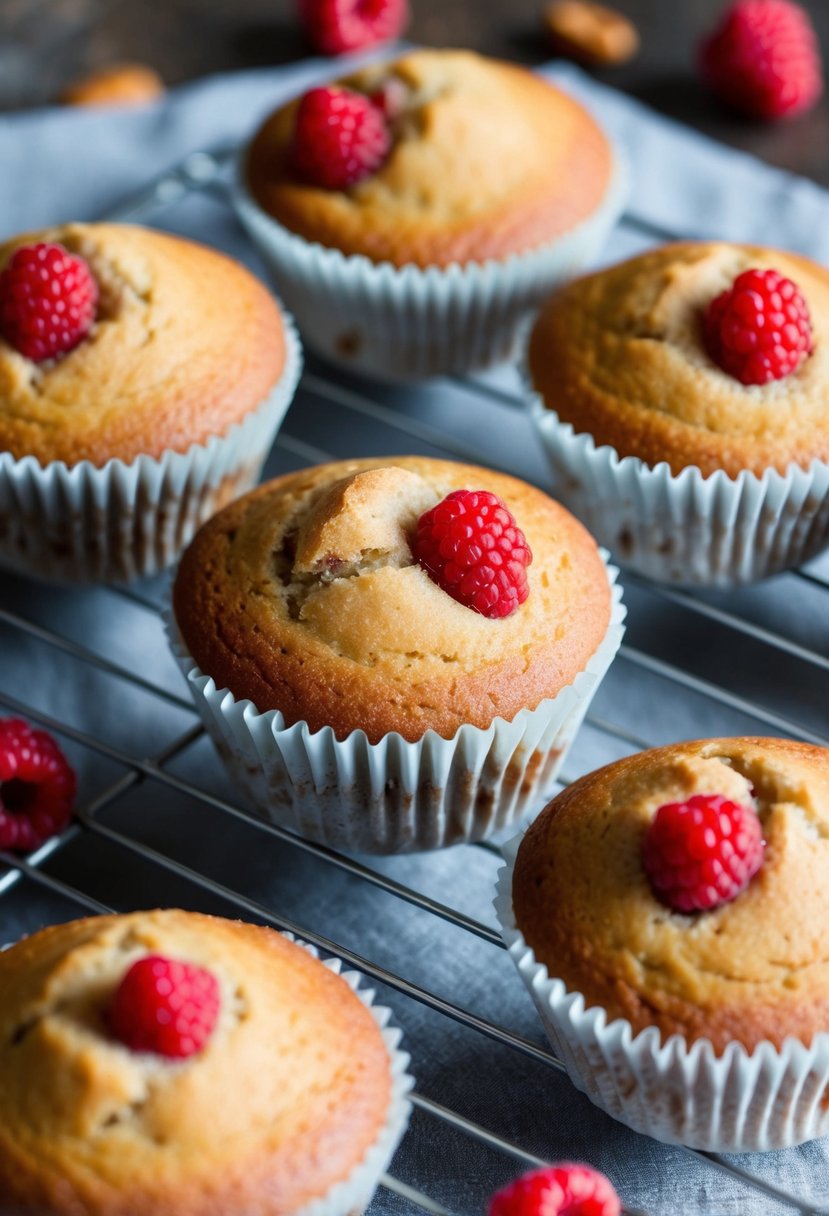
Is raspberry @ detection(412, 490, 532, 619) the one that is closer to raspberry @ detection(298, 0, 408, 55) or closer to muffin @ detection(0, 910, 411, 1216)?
muffin @ detection(0, 910, 411, 1216)

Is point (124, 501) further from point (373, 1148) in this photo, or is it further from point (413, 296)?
point (373, 1148)

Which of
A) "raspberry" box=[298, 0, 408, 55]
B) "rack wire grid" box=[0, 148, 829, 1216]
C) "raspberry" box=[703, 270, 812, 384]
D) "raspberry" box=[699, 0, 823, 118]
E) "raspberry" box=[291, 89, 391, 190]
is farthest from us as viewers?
"raspberry" box=[298, 0, 408, 55]

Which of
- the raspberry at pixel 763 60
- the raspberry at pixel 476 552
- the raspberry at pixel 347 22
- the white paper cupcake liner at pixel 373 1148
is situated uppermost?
the raspberry at pixel 763 60

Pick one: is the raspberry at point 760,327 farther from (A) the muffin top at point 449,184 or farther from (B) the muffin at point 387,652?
(A) the muffin top at point 449,184

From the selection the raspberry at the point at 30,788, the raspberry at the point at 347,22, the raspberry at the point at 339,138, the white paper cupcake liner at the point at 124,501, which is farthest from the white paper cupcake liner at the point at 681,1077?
the raspberry at the point at 347,22

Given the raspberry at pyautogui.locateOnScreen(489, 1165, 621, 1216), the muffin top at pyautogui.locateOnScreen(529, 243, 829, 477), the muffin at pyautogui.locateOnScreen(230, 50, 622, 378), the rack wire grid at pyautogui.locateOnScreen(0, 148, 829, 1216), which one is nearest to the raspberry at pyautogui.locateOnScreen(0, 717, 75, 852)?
the rack wire grid at pyautogui.locateOnScreen(0, 148, 829, 1216)

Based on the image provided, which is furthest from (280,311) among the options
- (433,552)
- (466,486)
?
(433,552)
